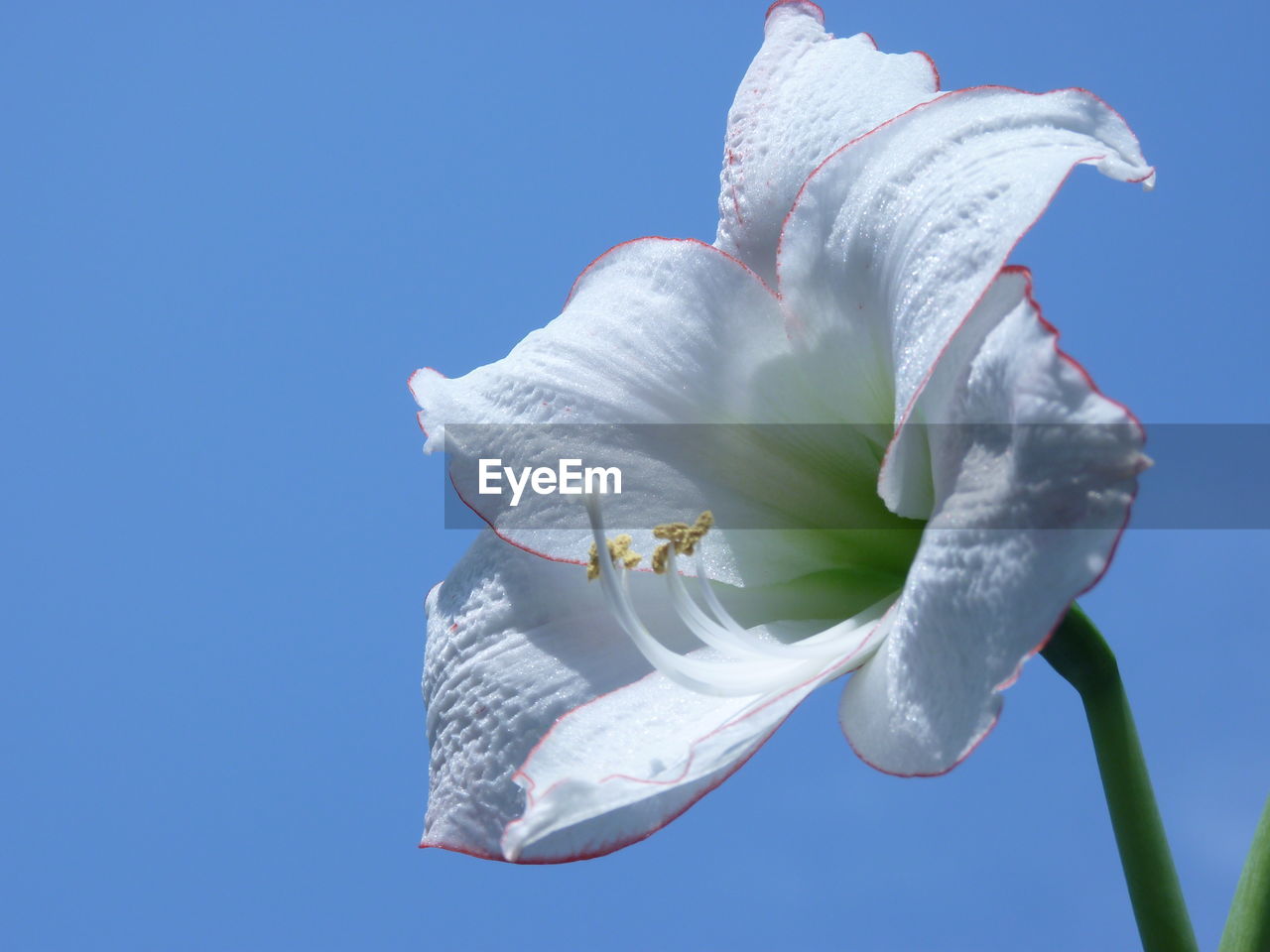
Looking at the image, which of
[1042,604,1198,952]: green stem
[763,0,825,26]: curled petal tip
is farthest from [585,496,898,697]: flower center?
[763,0,825,26]: curled petal tip

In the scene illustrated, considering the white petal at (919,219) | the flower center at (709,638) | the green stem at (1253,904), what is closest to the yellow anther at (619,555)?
the flower center at (709,638)

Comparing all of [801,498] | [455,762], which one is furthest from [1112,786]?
[455,762]

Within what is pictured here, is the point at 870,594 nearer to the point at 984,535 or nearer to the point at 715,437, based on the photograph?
the point at 715,437

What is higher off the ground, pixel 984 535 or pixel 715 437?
pixel 715 437

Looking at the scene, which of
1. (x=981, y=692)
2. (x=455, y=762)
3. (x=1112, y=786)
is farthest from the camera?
(x=455, y=762)

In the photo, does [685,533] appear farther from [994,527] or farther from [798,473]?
[994,527]
